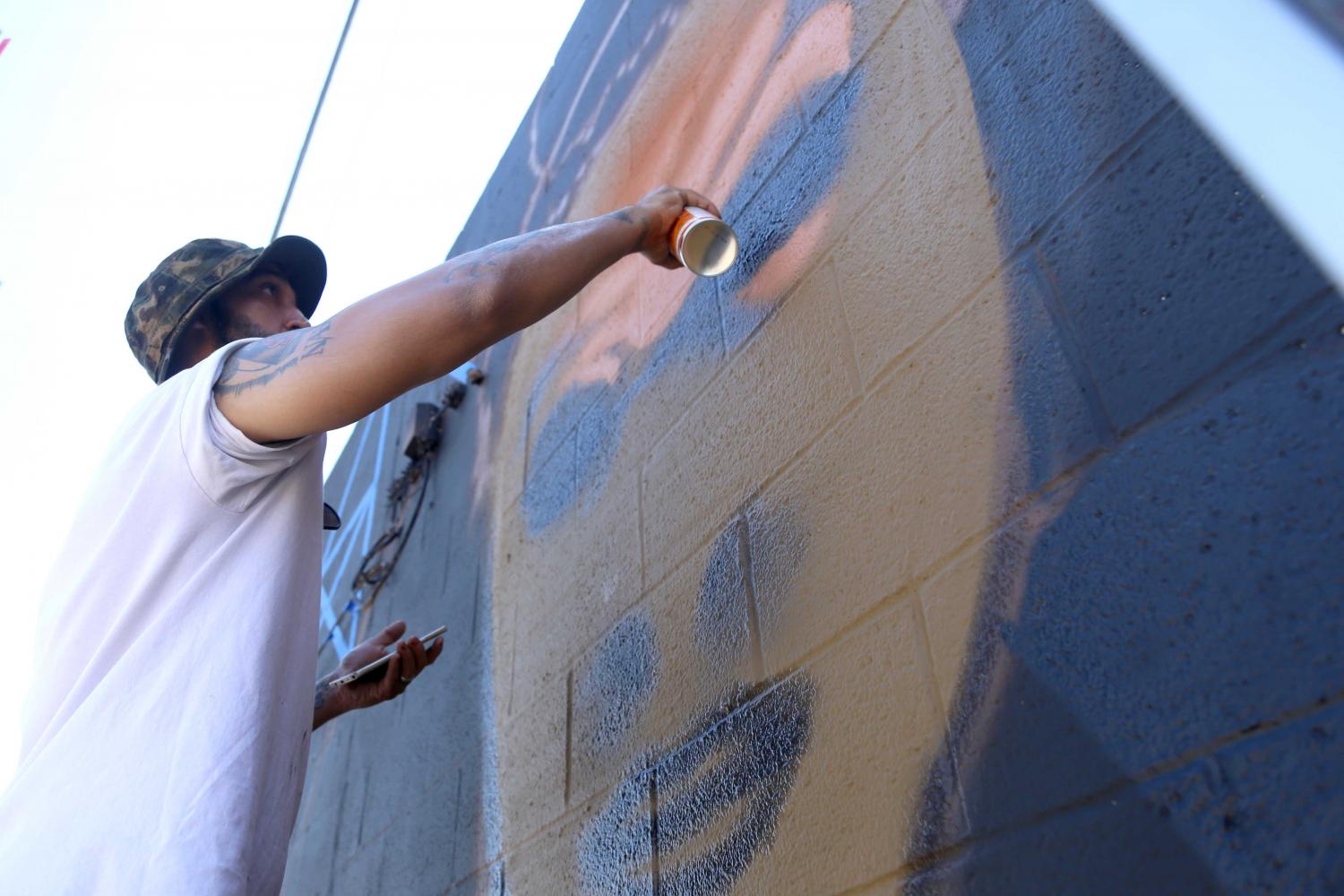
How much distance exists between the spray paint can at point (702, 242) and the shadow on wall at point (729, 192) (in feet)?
0.38

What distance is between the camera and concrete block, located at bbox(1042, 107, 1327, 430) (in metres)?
0.93

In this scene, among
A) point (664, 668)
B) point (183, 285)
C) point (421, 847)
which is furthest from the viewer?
point (421, 847)

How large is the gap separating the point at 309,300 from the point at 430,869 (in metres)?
1.61

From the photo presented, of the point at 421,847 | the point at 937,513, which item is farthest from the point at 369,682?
the point at 937,513

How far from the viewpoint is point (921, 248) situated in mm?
1375

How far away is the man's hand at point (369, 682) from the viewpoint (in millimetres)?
2029

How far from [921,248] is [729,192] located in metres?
0.76

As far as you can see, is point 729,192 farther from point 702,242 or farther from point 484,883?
point 484,883

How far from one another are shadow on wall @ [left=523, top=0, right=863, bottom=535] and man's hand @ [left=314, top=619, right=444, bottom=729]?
21.5 inches

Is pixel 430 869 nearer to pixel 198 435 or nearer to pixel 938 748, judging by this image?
pixel 198 435

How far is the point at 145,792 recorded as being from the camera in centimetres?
117

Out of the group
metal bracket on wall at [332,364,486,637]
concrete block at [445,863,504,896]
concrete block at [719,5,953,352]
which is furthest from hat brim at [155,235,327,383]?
metal bracket on wall at [332,364,486,637]

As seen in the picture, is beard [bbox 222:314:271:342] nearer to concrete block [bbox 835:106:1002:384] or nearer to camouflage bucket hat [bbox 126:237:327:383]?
camouflage bucket hat [bbox 126:237:327:383]

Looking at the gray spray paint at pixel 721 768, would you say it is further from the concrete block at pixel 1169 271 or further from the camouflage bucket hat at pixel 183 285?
the camouflage bucket hat at pixel 183 285
